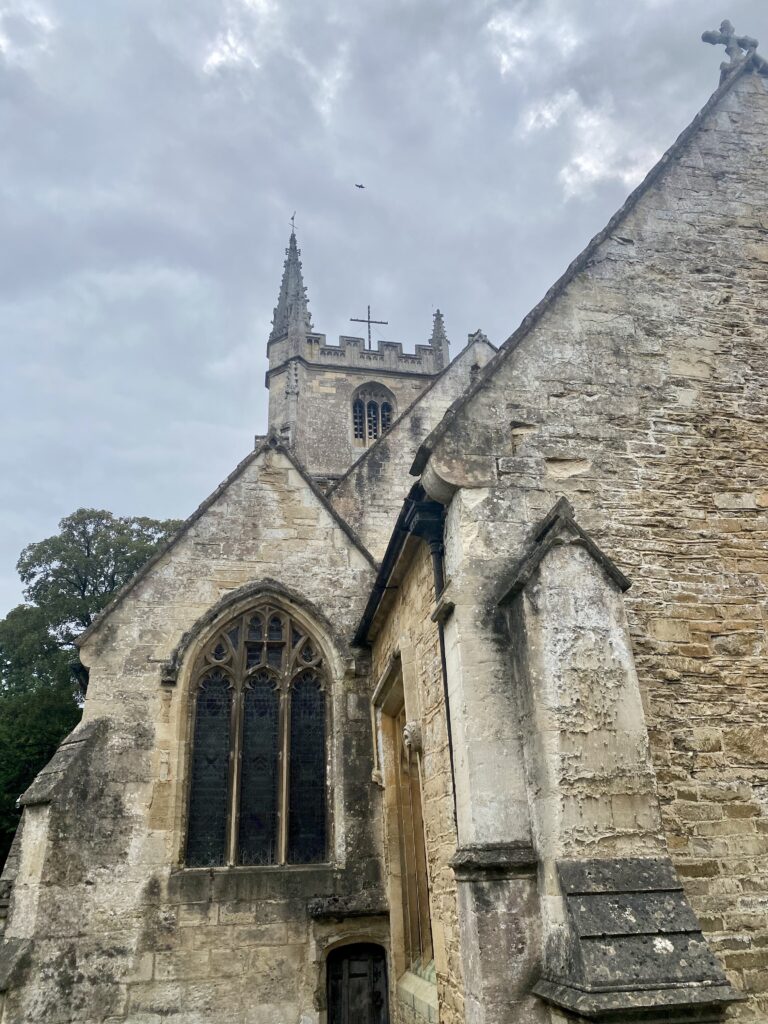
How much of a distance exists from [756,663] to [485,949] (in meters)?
2.68

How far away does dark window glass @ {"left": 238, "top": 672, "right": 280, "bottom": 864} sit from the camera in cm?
844

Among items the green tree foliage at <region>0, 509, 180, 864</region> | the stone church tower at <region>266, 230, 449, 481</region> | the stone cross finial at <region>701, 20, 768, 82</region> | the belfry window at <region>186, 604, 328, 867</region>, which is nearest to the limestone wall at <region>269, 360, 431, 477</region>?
the stone church tower at <region>266, 230, 449, 481</region>

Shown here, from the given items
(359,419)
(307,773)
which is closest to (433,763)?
(307,773)

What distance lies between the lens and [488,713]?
15.7 ft

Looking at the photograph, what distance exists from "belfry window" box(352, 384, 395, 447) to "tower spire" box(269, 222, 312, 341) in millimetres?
3202

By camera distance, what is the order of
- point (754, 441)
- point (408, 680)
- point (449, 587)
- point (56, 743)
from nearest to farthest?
point (449, 587) → point (754, 441) → point (408, 680) → point (56, 743)

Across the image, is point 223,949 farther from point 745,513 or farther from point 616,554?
point 745,513

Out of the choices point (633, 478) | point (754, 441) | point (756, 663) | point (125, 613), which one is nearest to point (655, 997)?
point (756, 663)

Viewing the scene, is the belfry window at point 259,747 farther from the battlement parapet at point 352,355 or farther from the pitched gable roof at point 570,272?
the battlement parapet at point 352,355

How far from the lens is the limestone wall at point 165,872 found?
7.45 meters

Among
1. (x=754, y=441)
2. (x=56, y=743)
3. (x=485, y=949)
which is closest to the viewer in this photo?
(x=485, y=949)

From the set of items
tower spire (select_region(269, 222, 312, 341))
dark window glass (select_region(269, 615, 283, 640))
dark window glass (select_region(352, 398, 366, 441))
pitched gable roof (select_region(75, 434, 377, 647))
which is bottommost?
dark window glass (select_region(269, 615, 283, 640))

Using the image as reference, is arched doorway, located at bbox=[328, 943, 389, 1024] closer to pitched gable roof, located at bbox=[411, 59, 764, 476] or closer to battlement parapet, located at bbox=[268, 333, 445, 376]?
pitched gable roof, located at bbox=[411, 59, 764, 476]

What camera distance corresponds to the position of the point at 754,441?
20.0 ft
